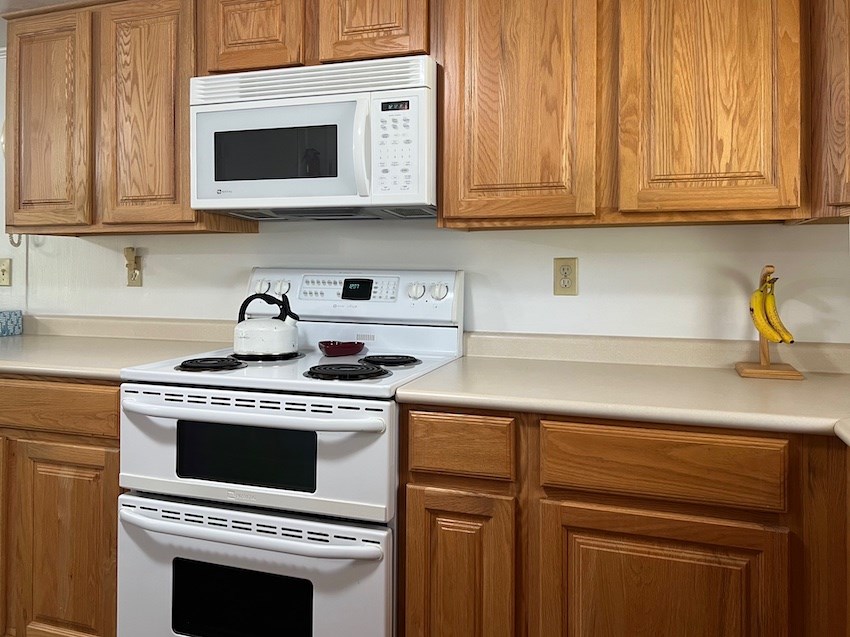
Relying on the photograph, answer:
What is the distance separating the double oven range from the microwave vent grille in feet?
2.49

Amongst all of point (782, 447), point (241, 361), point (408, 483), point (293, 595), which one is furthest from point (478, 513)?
point (241, 361)

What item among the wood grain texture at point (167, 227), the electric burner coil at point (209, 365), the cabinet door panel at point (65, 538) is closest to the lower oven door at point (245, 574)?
the cabinet door panel at point (65, 538)

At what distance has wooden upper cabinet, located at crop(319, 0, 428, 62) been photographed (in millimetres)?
1791

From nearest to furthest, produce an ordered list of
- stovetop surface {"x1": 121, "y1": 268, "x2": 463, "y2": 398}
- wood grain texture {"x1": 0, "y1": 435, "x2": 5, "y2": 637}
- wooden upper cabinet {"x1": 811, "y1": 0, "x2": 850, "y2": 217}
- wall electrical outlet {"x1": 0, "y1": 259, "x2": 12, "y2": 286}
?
wooden upper cabinet {"x1": 811, "y1": 0, "x2": 850, "y2": 217} < wood grain texture {"x1": 0, "y1": 435, "x2": 5, "y2": 637} < stovetop surface {"x1": 121, "y1": 268, "x2": 463, "y2": 398} < wall electrical outlet {"x1": 0, "y1": 259, "x2": 12, "y2": 286}

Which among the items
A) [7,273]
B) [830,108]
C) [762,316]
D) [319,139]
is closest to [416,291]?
[319,139]

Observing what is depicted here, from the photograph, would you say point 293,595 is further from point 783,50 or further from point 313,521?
point 783,50

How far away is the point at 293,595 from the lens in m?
1.56

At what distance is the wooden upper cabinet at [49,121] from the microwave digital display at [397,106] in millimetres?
1049

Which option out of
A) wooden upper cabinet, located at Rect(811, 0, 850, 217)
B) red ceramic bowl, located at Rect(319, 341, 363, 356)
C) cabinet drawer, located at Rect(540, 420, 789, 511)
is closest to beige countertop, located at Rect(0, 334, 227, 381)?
red ceramic bowl, located at Rect(319, 341, 363, 356)

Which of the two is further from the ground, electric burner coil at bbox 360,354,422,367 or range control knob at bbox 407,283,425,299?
range control knob at bbox 407,283,425,299

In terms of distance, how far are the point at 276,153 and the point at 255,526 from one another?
1022mm

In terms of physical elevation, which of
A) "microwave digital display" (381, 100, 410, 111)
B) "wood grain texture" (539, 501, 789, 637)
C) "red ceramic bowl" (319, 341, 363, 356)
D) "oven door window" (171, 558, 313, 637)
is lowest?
"oven door window" (171, 558, 313, 637)

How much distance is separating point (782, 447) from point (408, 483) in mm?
766

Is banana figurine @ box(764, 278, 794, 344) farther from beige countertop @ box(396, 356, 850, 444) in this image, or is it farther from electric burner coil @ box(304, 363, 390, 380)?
electric burner coil @ box(304, 363, 390, 380)
